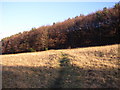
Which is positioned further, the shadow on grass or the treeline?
the treeline

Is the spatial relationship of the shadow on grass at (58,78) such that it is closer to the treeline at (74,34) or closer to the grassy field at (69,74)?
the grassy field at (69,74)

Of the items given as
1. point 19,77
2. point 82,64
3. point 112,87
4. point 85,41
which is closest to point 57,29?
point 85,41

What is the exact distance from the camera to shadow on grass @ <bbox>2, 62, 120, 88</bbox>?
6113 mm

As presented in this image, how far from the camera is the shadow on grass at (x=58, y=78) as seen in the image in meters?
6.11

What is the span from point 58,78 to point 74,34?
28.3ft

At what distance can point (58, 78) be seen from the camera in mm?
6816

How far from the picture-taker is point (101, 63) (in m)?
8.00

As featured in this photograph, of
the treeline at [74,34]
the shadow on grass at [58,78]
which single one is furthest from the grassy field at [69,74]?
the treeline at [74,34]

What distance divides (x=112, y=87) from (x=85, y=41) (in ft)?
28.9

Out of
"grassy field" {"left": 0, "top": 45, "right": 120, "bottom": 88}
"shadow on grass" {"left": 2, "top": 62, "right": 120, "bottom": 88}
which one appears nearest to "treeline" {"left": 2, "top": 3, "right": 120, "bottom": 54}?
"grassy field" {"left": 0, "top": 45, "right": 120, "bottom": 88}

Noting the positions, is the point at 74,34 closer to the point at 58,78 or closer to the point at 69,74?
the point at 69,74

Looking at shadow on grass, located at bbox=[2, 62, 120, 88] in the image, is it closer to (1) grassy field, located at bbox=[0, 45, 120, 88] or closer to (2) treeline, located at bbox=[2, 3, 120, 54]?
(1) grassy field, located at bbox=[0, 45, 120, 88]

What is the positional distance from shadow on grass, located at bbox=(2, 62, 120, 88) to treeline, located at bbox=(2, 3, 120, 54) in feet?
22.3

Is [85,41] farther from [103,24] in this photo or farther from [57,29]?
[57,29]
